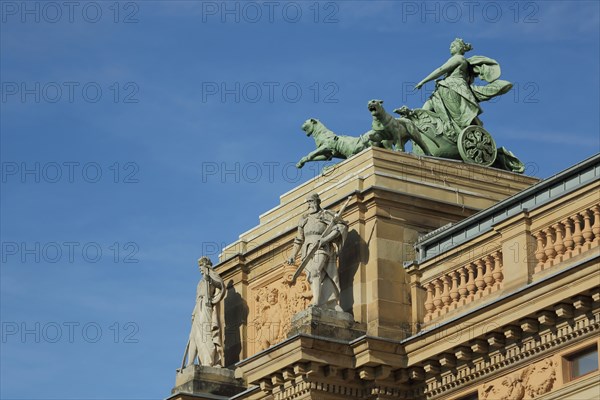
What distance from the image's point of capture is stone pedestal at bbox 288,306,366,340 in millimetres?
35812

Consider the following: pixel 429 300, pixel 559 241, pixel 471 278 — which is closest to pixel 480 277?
pixel 471 278

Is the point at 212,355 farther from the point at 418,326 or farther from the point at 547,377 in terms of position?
the point at 547,377

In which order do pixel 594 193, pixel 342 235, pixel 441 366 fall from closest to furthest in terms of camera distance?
pixel 594 193
pixel 441 366
pixel 342 235

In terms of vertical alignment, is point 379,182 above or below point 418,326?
above

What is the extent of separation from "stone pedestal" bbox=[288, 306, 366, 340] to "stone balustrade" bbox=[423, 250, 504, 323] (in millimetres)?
1575

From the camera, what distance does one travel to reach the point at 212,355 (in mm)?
40250

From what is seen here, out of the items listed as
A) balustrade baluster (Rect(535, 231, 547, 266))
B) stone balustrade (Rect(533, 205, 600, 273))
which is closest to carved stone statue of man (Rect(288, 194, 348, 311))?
balustrade baluster (Rect(535, 231, 547, 266))

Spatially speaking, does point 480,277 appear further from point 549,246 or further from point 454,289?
point 549,246

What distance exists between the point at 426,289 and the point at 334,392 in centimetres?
302

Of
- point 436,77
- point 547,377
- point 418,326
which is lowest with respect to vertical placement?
point 547,377


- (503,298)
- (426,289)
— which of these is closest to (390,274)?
(426,289)

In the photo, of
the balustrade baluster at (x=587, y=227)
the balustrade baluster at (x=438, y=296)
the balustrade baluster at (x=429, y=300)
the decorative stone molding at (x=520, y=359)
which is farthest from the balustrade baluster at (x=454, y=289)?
the balustrade baluster at (x=587, y=227)

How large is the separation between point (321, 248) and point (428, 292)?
7.90 ft

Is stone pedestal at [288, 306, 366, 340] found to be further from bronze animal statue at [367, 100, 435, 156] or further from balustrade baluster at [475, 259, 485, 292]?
bronze animal statue at [367, 100, 435, 156]
